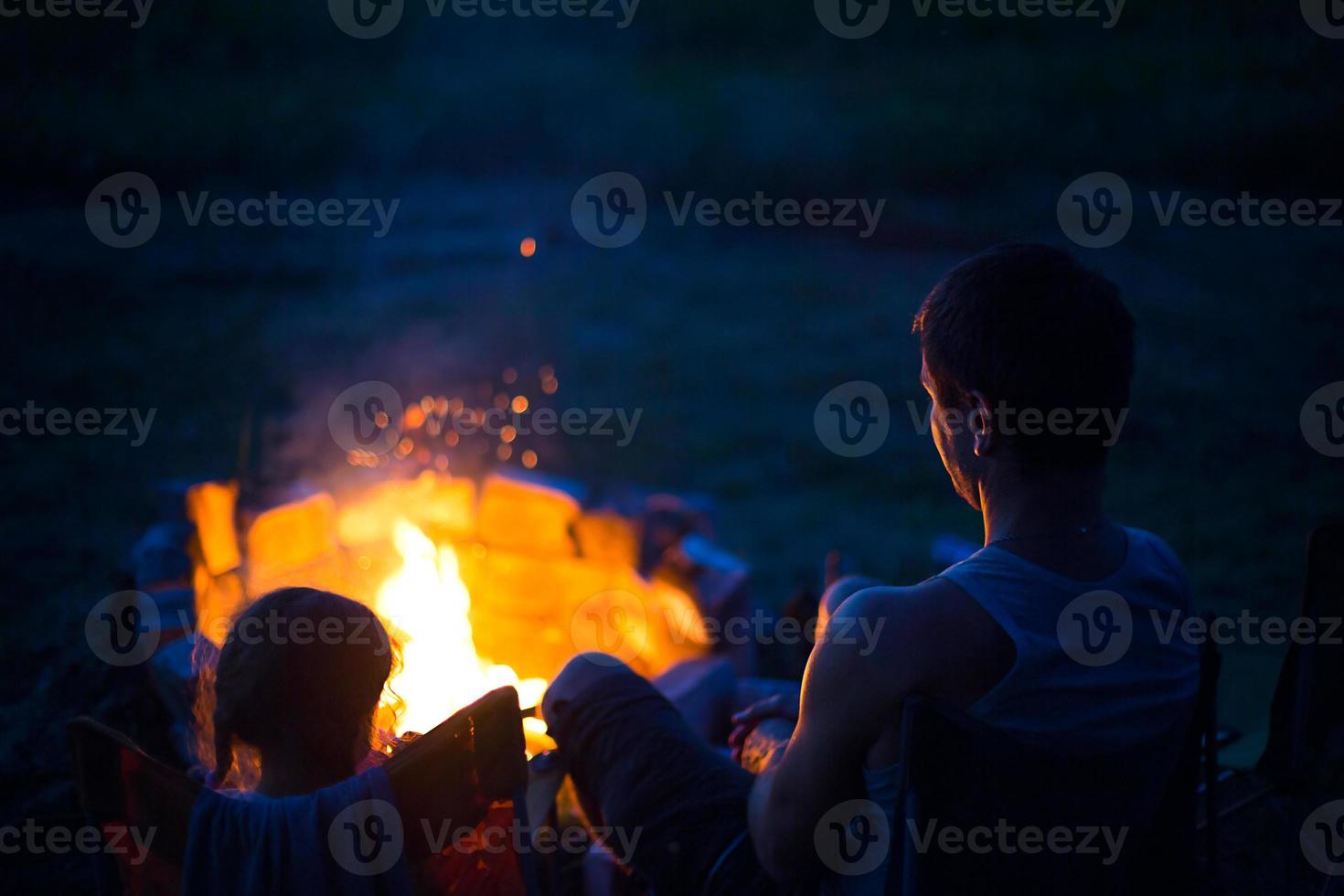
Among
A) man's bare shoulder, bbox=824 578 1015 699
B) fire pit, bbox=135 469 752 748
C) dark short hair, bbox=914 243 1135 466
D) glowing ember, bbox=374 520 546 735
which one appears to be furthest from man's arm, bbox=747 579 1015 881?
glowing ember, bbox=374 520 546 735

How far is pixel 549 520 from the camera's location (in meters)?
3.50

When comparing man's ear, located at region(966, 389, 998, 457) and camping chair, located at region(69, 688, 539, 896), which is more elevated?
man's ear, located at region(966, 389, 998, 457)

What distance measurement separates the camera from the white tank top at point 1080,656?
52.1 inches

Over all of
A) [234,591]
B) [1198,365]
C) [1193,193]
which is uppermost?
[1193,193]

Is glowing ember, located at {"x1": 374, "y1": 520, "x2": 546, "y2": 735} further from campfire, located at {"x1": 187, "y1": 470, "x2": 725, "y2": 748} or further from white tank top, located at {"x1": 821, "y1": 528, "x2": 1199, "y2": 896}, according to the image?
white tank top, located at {"x1": 821, "y1": 528, "x2": 1199, "y2": 896}

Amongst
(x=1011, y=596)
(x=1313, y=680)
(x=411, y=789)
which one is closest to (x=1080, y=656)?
(x=1011, y=596)

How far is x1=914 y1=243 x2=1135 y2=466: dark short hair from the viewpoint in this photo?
4.55 ft

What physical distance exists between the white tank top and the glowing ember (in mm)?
2041

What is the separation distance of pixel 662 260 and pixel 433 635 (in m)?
10.8

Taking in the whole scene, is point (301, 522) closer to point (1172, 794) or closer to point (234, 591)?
point (234, 591)

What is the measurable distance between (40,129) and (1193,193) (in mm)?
14437

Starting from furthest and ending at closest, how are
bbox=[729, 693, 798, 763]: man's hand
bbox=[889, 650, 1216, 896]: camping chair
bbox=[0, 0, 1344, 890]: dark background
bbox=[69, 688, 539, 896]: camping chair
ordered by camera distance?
bbox=[0, 0, 1344, 890]: dark background < bbox=[729, 693, 798, 763]: man's hand < bbox=[69, 688, 539, 896]: camping chair < bbox=[889, 650, 1216, 896]: camping chair

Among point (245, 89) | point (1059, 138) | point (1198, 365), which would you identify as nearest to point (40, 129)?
point (245, 89)

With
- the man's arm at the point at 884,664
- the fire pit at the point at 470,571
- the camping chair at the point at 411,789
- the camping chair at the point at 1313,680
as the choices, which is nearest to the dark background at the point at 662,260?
the fire pit at the point at 470,571
